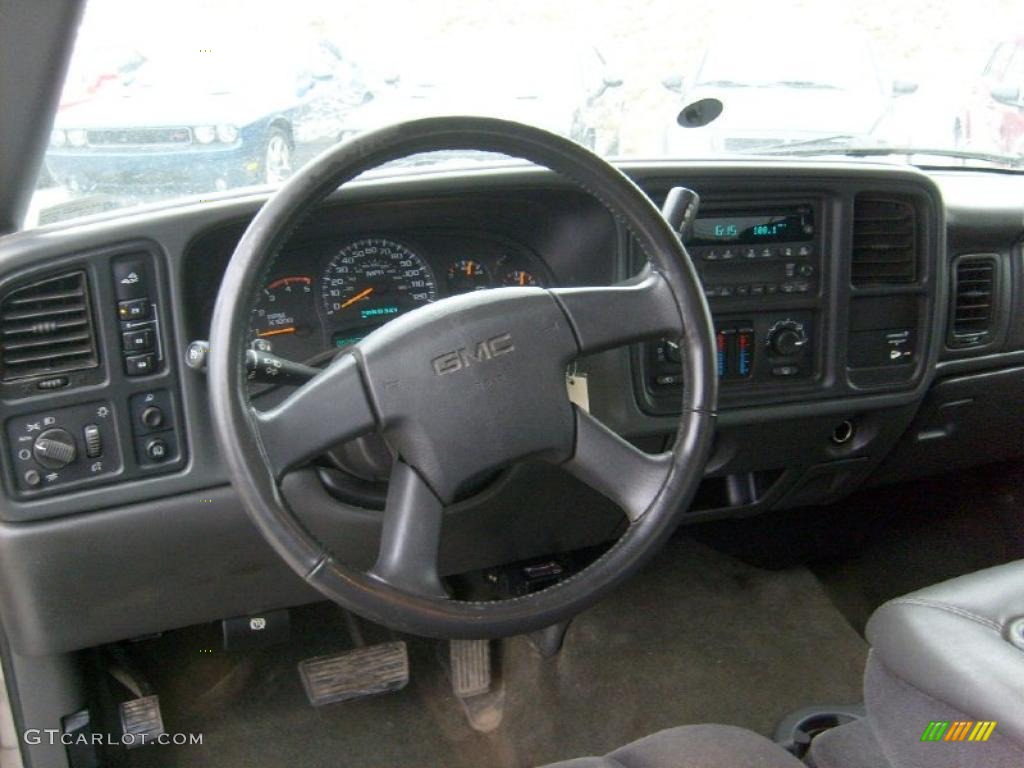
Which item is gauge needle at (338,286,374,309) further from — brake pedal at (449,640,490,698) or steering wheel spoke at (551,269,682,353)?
brake pedal at (449,640,490,698)

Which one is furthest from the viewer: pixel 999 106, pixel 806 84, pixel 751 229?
pixel 999 106

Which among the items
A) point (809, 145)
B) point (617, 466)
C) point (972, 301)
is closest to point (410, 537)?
point (617, 466)

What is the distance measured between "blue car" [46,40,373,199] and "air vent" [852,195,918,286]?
908mm

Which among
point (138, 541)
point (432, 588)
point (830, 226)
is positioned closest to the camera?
point (432, 588)

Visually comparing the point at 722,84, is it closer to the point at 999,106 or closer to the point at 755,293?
the point at 755,293

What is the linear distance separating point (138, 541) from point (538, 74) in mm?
958

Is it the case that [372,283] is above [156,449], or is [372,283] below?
above

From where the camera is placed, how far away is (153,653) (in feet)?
6.89

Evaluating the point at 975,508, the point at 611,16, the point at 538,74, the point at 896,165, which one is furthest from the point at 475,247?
the point at 975,508

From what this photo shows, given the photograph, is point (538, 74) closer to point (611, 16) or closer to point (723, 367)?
point (611, 16)

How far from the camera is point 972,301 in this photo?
82.8 inches

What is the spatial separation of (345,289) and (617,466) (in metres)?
0.57

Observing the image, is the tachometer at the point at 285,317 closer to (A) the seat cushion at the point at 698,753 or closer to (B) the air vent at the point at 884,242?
(A) the seat cushion at the point at 698,753

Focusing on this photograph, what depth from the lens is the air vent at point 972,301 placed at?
2.08 meters
